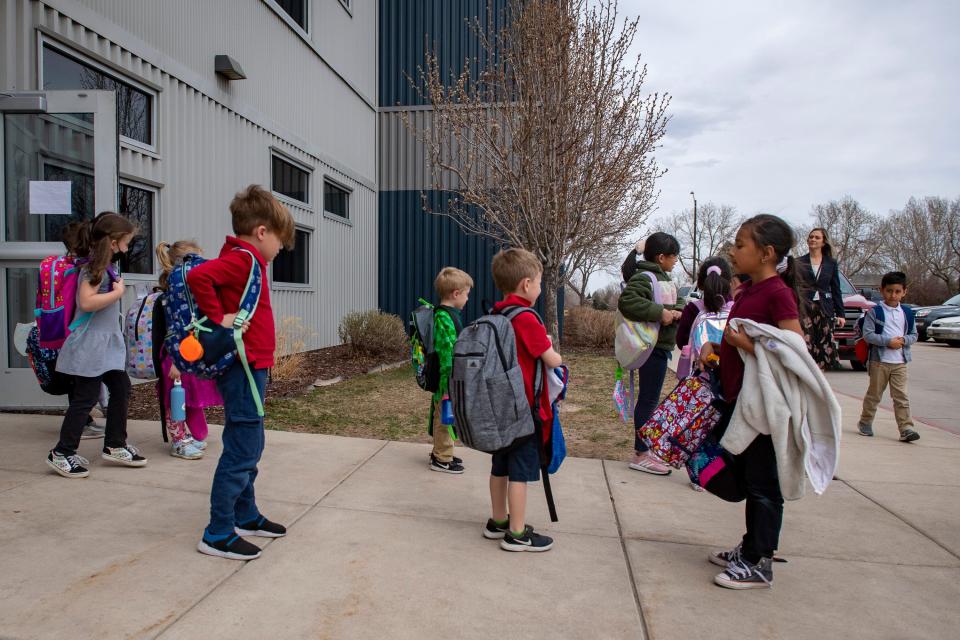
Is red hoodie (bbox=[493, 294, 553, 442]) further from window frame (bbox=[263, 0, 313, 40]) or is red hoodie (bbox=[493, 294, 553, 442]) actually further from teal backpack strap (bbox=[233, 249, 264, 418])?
window frame (bbox=[263, 0, 313, 40])

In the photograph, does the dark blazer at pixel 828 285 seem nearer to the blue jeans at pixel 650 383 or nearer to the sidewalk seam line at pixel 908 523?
the sidewalk seam line at pixel 908 523

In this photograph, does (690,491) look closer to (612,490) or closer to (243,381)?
(612,490)

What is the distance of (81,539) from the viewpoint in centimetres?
308

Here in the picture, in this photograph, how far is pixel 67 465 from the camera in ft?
13.0

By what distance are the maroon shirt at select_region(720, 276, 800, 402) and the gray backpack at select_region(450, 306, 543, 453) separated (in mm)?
952

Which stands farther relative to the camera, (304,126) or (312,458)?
(304,126)

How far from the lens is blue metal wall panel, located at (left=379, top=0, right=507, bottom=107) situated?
47.6 feet

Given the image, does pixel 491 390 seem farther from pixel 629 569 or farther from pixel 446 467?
pixel 446 467

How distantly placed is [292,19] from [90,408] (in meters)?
8.75

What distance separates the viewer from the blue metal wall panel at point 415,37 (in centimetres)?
1450

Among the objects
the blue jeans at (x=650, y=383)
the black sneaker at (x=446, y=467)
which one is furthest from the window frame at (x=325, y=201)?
the blue jeans at (x=650, y=383)

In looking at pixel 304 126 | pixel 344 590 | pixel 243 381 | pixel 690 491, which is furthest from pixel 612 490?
pixel 304 126

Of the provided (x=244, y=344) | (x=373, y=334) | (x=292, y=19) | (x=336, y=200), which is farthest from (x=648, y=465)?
(x=336, y=200)

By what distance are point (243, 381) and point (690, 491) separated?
3.01m
